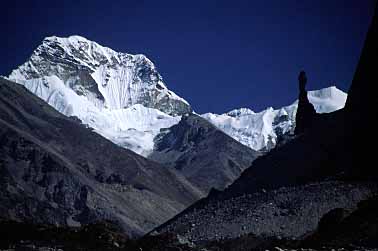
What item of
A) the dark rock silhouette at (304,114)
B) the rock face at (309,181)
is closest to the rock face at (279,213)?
the rock face at (309,181)

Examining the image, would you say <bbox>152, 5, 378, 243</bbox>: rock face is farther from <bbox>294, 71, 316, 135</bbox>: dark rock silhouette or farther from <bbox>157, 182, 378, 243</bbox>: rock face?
<bbox>294, 71, 316, 135</bbox>: dark rock silhouette

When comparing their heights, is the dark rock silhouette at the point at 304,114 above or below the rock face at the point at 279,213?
above

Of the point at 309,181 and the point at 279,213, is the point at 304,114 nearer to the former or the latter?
the point at 309,181

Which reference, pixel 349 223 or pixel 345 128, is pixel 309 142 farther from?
pixel 349 223

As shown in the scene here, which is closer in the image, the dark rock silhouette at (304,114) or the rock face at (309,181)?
the rock face at (309,181)

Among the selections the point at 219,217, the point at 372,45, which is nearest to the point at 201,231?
the point at 219,217

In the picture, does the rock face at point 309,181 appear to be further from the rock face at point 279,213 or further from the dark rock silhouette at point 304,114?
the dark rock silhouette at point 304,114

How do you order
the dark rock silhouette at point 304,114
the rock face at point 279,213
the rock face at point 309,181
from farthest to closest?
the dark rock silhouette at point 304,114, the rock face at point 309,181, the rock face at point 279,213

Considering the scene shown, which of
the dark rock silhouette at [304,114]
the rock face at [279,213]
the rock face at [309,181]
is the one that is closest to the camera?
the rock face at [279,213]

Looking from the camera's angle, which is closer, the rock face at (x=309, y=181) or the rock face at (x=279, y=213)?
the rock face at (x=279, y=213)

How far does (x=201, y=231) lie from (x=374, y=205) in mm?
19699

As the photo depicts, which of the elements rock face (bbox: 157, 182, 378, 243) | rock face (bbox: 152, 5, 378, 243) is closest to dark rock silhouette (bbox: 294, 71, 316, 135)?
rock face (bbox: 152, 5, 378, 243)

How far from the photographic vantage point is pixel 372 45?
75188mm

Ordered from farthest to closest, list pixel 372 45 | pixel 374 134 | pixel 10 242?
1. pixel 372 45
2. pixel 374 134
3. pixel 10 242
